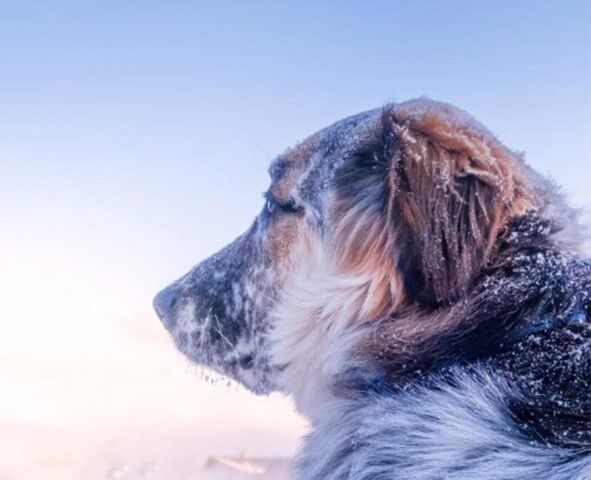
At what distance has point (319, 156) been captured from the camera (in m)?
3.31

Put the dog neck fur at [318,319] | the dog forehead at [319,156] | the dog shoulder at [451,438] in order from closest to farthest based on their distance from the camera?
the dog shoulder at [451,438], the dog neck fur at [318,319], the dog forehead at [319,156]

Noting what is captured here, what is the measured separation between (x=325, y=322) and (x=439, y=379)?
2.07 ft

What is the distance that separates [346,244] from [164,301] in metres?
1.26

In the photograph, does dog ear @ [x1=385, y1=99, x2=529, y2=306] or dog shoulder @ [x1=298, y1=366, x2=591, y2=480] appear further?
dog ear @ [x1=385, y1=99, x2=529, y2=306]

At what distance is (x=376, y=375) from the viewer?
239 centimetres

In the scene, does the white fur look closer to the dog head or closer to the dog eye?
the dog head

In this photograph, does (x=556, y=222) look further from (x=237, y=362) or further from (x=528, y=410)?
(x=237, y=362)

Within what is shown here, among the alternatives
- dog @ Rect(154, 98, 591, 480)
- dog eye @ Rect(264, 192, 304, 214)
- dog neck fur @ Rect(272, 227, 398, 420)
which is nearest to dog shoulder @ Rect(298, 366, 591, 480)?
dog @ Rect(154, 98, 591, 480)

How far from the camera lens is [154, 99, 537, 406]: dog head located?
2.37m

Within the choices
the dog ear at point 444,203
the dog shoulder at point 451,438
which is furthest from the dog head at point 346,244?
the dog shoulder at point 451,438

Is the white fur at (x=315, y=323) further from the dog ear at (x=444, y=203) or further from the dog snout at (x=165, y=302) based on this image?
the dog snout at (x=165, y=302)

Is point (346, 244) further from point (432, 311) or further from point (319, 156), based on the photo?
point (319, 156)

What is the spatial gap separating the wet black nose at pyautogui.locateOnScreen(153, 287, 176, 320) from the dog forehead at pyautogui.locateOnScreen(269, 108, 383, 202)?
0.66 m

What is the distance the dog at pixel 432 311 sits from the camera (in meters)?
2.04
